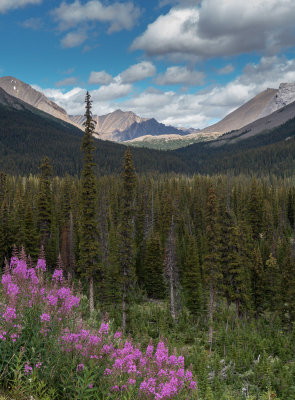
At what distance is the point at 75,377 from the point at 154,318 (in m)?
33.5

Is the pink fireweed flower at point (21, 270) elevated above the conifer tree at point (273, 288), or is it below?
above

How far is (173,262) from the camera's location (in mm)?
38000

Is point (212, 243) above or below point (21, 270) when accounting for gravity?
below

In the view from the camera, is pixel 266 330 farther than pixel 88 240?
Yes

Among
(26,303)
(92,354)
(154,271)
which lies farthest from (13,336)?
(154,271)

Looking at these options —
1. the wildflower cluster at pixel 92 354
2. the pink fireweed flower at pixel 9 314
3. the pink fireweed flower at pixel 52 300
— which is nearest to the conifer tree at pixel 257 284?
the wildflower cluster at pixel 92 354

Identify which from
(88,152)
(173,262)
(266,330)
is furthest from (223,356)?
(88,152)

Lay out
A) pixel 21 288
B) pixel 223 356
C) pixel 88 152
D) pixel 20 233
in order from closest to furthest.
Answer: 1. pixel 21 288
2. pixel 223 356
3. pixel 88 152
4. pixel 20 233

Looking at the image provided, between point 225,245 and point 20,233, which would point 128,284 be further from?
point 20,233

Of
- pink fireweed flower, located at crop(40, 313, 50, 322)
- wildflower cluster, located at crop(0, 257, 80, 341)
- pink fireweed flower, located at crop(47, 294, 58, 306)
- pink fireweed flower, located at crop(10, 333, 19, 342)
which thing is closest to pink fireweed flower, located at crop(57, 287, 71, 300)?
wildflower cluster, located at crop(0, 257, 80, 341)

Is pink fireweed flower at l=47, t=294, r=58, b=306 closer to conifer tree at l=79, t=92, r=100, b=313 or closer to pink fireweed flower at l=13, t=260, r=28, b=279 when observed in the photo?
pink fireweed flower at l=13, t=260, r=28, b=279

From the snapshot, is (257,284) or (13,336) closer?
(13,336)

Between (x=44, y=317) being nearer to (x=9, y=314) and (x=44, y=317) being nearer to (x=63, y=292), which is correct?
(x=9, y=314)

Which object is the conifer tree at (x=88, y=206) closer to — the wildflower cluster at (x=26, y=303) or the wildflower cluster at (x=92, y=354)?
the wildflower cluster at (x=26, y=303)
